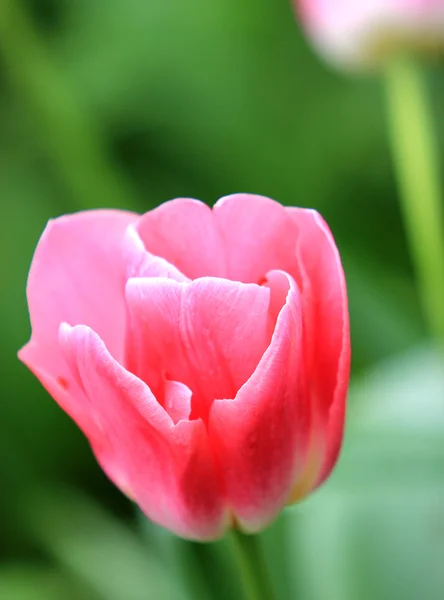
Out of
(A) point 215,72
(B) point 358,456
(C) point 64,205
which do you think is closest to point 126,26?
(A) point 215,72

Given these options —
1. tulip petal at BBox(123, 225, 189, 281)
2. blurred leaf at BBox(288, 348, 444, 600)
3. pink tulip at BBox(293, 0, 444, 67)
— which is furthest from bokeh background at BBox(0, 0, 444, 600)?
tulip petal at BBox(123, 225, 189, 281)

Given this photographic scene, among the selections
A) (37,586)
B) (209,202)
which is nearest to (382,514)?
(37,586)

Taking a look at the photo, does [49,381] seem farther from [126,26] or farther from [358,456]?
[126,26]

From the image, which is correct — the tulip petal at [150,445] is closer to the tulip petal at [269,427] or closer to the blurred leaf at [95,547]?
the tulip petal at [269,427]

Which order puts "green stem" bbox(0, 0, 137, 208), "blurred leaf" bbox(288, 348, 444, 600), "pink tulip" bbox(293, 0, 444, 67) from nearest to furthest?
"blurred leaf" bbox(288, 348, 444, 600) → "pink tulip" bbox(293, 0, 444, 67) → "green stem" bbox(0, 0, 137, 208)

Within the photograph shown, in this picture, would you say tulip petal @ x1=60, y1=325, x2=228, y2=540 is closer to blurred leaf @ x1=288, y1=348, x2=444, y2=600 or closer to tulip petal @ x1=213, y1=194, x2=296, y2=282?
tulip petal @ x1=213, y1=194, x2=296, y2=282

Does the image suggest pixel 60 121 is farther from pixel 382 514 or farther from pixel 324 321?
pixel 324 321
